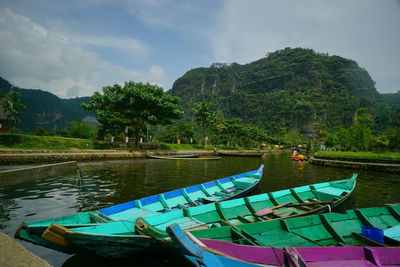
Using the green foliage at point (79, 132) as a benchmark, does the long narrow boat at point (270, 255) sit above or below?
below

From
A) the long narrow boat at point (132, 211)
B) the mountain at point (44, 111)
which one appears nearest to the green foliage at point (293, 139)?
the long narrow boat at point (132, 211)

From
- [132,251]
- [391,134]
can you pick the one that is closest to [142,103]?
[132,251]

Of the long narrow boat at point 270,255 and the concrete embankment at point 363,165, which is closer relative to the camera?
the long narrow boat at point 270,255

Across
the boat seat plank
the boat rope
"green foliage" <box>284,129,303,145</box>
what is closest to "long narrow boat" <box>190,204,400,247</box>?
the boat seat plank

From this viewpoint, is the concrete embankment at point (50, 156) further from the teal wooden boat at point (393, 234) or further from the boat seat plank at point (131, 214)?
the teal wooden boat at point (393, 234)

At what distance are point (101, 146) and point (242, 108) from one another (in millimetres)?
172197

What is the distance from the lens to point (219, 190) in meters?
11.8

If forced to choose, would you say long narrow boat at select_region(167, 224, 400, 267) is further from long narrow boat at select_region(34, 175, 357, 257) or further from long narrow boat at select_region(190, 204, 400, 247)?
long narrow boat at select_region(34, 175, 357, 257)

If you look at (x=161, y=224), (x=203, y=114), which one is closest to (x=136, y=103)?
(x=203, y=114)

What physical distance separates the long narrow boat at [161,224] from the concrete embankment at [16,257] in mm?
472

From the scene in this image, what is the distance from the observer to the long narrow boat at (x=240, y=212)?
19.4 feet

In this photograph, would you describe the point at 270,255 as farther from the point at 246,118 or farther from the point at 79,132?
the point at 246,118

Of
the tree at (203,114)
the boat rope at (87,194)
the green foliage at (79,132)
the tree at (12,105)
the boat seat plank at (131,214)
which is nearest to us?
the boat seat plank at (131,214)

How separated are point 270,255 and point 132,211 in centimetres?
476
